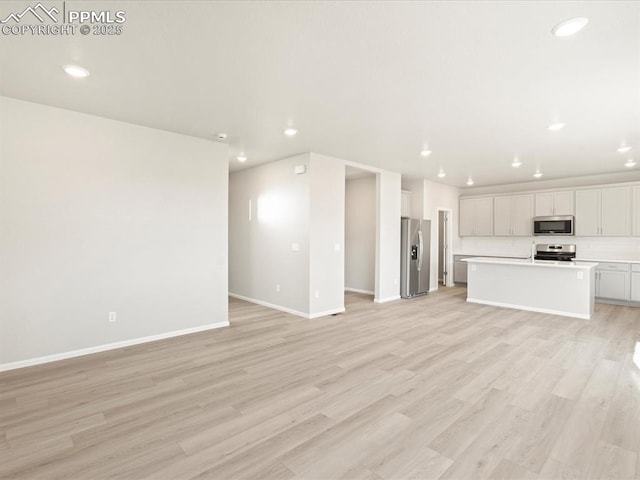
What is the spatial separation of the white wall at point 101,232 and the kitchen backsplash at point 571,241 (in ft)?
24.2

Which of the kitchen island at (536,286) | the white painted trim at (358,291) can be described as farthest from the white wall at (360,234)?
the kitchen island at (536,286)

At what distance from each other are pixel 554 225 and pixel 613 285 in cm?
166

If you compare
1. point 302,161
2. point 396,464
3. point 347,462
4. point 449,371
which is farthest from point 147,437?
point 302,161

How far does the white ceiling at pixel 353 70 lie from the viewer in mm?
2020

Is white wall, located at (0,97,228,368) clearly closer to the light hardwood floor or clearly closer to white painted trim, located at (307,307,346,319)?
the light hardwood floor

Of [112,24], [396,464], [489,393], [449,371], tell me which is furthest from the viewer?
[449,371]

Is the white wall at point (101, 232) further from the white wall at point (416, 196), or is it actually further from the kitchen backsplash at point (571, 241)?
the kitchen backsplash at point (571, 241)

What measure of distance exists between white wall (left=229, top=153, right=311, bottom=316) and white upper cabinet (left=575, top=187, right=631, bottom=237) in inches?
250

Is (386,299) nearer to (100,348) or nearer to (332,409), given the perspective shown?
(332,409)

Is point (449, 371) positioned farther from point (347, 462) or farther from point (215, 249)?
point (215, 249)

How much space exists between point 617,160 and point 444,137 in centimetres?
385

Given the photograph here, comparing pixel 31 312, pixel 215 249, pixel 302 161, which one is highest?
pixel 302 161

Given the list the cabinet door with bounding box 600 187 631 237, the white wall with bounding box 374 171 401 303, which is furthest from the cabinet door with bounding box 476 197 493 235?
the white wall with bounding box 374 171 401 303

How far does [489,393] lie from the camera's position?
2.86 metres
